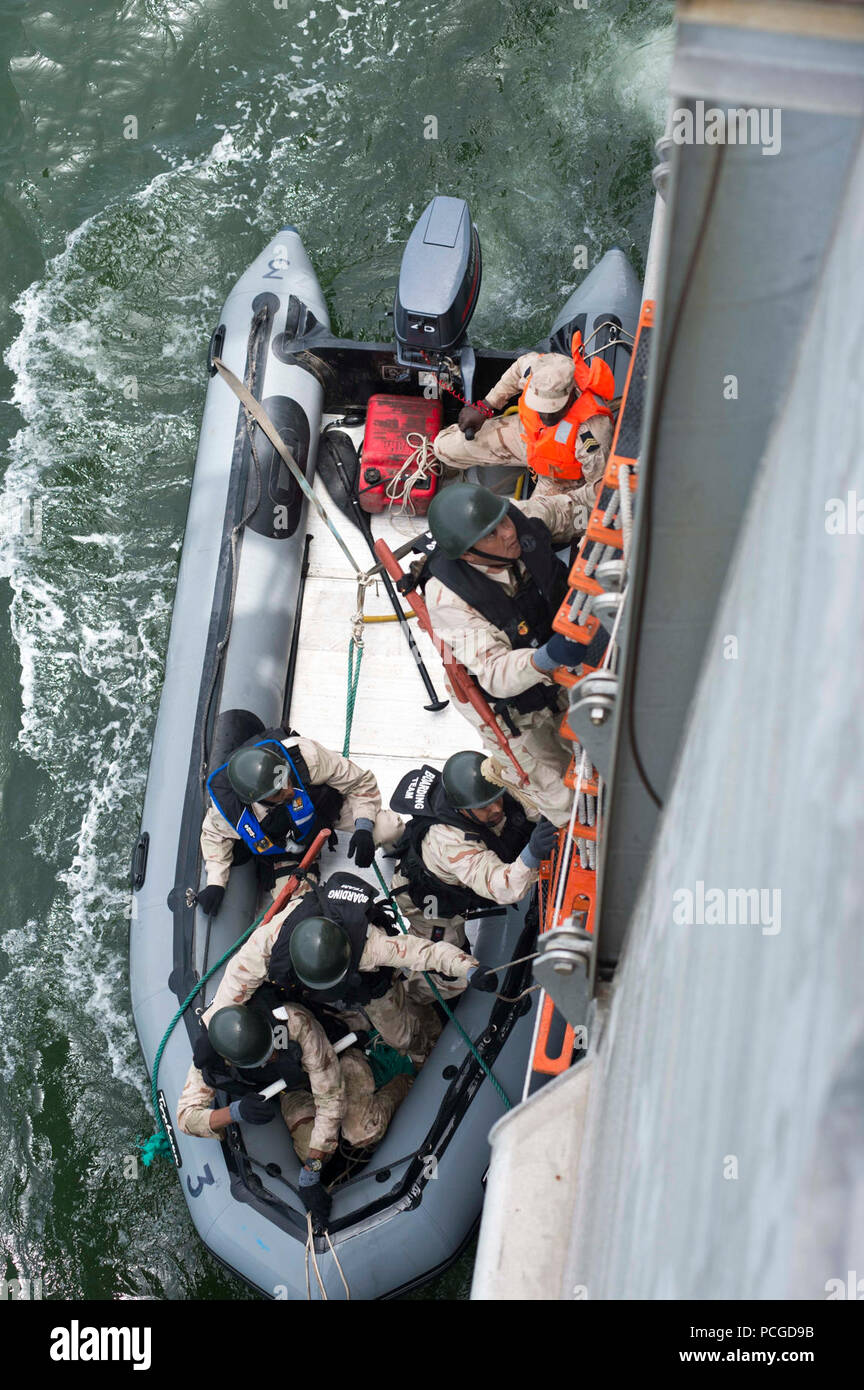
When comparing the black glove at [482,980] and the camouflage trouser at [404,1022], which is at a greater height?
the black glove at [482,980]

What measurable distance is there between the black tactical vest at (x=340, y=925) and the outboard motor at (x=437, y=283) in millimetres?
2755

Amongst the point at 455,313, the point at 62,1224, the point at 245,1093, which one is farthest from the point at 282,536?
the point at 62,1224

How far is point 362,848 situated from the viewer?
188 inches

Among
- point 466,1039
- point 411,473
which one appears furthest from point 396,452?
point 466,1039

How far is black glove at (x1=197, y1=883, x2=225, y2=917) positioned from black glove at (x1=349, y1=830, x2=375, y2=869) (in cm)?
60

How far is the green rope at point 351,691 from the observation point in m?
5.30

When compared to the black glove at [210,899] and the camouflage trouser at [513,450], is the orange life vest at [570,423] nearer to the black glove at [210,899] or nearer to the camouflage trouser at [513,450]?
the camouflage trouser at [513,450]

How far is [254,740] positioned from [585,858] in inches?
76.3

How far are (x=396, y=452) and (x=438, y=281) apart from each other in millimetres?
879

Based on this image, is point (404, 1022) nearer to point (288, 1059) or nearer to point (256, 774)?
point (288, 1059)

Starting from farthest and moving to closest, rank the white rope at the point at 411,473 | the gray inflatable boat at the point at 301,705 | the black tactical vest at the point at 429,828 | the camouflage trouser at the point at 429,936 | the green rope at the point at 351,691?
1. the white rope at the point at 411,473
2. the green rope at the point at 351,691
3. the camouflage trouser at the point at 429,936
4. the black tactical vest at the point at 429,828
5. the gray inflatable boat at the point at 301,705

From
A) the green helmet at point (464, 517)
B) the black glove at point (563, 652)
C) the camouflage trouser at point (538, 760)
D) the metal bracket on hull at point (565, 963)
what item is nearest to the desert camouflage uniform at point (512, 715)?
the camouflage trouser at point (538, 760)

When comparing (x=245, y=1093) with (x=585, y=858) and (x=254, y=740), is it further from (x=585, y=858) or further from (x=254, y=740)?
(x=585, y=858)

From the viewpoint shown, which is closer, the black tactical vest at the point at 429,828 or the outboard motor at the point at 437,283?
the black tactical vest at the point at 429,828
